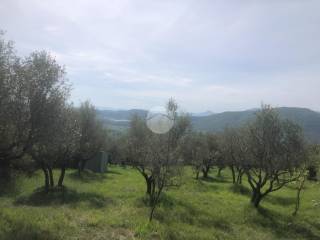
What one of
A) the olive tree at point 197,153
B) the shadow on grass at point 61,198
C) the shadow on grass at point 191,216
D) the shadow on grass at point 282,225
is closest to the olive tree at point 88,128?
the shadow on grass at point 61,198

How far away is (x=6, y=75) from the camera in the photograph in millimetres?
13391

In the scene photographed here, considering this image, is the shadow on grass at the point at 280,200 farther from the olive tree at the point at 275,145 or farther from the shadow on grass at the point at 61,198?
the shadow on grass at the point at 61,198

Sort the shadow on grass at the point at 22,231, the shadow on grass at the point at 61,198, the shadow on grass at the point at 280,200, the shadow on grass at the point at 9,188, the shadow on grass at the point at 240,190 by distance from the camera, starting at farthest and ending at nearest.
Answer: the shadow on grass at the point at 240,190, the shadow on grass at the point at 280,200, the shadow on grass at the point at 9,188, the shadow on grass at the point at 61,198, the shadow on grass at the point at 22,231

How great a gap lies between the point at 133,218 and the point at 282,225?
9102 millimetres

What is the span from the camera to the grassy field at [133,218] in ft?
49.1

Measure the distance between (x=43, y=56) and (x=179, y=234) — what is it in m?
10.4

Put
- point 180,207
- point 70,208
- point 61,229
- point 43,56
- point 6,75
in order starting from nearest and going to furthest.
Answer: point 6,75 < point 61,229 < point 43,56 < point 70,208 < point 180,207

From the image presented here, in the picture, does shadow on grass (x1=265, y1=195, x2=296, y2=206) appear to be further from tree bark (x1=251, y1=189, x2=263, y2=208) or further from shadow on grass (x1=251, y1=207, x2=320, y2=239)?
shadow on grass (x1=251, y1=207, x2=320, y2=239)

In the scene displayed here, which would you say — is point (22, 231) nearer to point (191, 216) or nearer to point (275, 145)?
point (191, 216)

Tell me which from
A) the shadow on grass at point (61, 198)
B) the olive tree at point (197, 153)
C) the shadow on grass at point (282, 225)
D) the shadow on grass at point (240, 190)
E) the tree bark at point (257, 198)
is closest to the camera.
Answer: the shadow on grass at point (282, 225)

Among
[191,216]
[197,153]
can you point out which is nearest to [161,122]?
[191,216]

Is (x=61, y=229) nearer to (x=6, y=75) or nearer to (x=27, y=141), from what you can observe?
(x=27, y=141)

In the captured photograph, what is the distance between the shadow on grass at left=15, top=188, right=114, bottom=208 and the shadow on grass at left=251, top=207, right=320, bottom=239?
9755 mm

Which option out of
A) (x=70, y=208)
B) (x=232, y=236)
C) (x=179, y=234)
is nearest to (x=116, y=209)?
(x=70, y=208)
